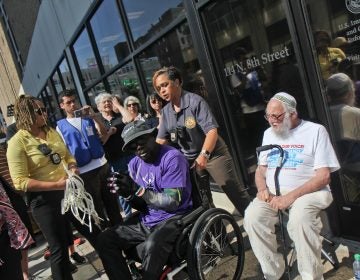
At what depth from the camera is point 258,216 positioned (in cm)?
269

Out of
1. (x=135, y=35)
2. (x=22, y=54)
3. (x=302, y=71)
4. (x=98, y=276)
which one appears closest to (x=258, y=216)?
(x=302, y=71)

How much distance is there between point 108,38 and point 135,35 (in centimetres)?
128

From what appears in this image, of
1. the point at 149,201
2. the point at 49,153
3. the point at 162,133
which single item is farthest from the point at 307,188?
the point at 49,153

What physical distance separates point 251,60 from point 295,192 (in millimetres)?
1598

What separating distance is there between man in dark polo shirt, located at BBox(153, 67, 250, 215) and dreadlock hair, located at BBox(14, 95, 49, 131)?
3.31 ft

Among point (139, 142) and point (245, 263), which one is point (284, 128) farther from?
point (245, 263)

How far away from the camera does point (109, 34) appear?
6.78 m

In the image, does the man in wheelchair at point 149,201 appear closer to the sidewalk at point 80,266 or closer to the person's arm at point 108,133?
the sidewalk at point 80,266

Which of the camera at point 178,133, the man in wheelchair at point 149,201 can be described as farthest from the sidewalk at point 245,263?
the camera at point 178,133

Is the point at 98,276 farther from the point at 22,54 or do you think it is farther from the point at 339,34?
the point at 22,54

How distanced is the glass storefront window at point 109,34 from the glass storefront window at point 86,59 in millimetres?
491

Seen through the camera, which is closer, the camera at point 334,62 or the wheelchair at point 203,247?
the wheelchair at point 203,247

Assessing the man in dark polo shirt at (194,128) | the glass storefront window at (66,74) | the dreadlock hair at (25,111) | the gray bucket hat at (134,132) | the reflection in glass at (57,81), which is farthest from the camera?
the reflection in glass at (57,81)

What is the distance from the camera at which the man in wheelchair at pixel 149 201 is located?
262cm
